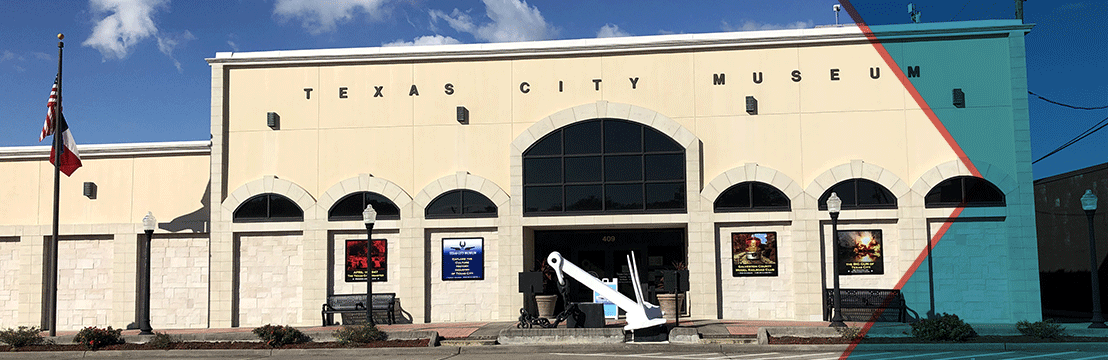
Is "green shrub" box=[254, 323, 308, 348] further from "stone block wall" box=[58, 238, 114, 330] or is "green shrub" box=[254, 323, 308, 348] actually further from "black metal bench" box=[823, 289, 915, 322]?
"black metal bench" box=[823, 289, 915, 322]

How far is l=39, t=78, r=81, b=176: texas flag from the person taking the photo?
2242cm

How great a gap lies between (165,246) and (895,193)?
21.2 metres

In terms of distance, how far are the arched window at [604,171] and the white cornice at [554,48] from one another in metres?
2.25

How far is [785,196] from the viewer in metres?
23.5

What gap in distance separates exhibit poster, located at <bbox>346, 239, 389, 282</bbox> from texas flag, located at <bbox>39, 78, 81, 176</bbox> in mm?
8195

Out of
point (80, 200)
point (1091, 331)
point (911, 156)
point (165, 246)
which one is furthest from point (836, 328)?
point (80, 200)

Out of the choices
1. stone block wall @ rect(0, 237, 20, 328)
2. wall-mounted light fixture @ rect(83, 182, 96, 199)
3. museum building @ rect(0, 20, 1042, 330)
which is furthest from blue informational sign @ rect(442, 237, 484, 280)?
stone block wall @ rect(0, 237, 20, 328)

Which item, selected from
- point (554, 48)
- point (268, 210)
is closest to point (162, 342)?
point (268, 210)

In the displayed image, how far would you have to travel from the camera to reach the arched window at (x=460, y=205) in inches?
959

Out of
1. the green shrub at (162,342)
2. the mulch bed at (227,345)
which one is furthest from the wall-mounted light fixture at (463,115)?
the green shrub at (162,342)

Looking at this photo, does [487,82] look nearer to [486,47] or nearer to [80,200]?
[486,47]

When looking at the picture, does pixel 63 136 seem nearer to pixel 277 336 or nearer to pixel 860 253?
pixel 277 336

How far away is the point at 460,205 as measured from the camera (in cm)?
2441

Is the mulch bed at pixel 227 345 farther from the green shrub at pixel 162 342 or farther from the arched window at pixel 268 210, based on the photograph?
the arched window at pixel 268 210
